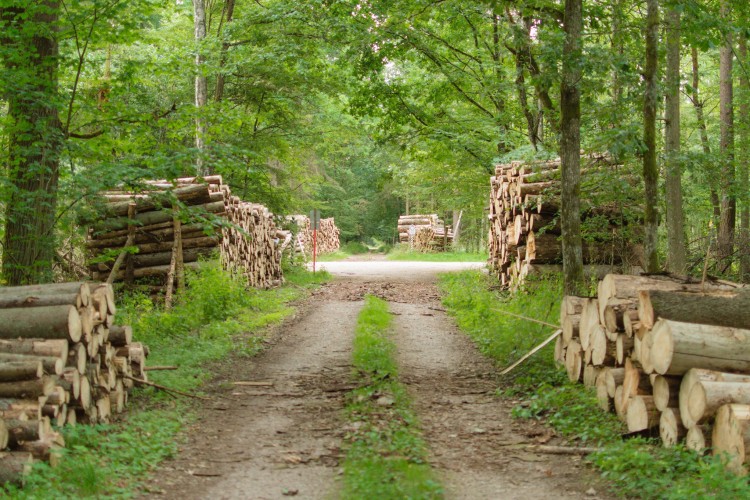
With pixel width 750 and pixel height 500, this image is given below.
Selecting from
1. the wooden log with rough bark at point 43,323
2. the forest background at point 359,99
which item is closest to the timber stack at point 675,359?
the forest background at point 359,99

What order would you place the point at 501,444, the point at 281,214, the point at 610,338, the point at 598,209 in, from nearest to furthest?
1. the point at 501,444
2. the point at 610,338
3. the point at 598,209
4. the point at 281,214

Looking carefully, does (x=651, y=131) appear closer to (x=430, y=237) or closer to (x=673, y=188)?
(x=673, y=188)

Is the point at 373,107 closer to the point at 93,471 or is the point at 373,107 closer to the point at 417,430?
the point at 417,430

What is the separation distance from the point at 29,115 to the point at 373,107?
10623 millimetres

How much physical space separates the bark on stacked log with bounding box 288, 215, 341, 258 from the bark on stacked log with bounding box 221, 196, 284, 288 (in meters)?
8.01

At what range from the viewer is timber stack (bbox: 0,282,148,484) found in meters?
5.34

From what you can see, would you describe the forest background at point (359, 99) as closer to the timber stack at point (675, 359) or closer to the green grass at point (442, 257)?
the timber stack at point (675, 359)

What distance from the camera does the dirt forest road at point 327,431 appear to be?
555 cm

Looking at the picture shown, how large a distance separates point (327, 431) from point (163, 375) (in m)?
2.80

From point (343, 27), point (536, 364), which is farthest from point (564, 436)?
point (343, 27)

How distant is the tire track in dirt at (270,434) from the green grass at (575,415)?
7.13ft

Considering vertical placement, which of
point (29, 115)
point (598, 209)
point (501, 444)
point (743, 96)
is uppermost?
point (743, 96)

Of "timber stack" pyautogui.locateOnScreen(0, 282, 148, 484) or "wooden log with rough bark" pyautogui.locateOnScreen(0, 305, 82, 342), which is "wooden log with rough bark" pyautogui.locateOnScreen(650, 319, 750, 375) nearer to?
"timber stack" pyautogui.locateOnScreen(0, 282, 148, 484)

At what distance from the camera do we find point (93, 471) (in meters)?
5.24
